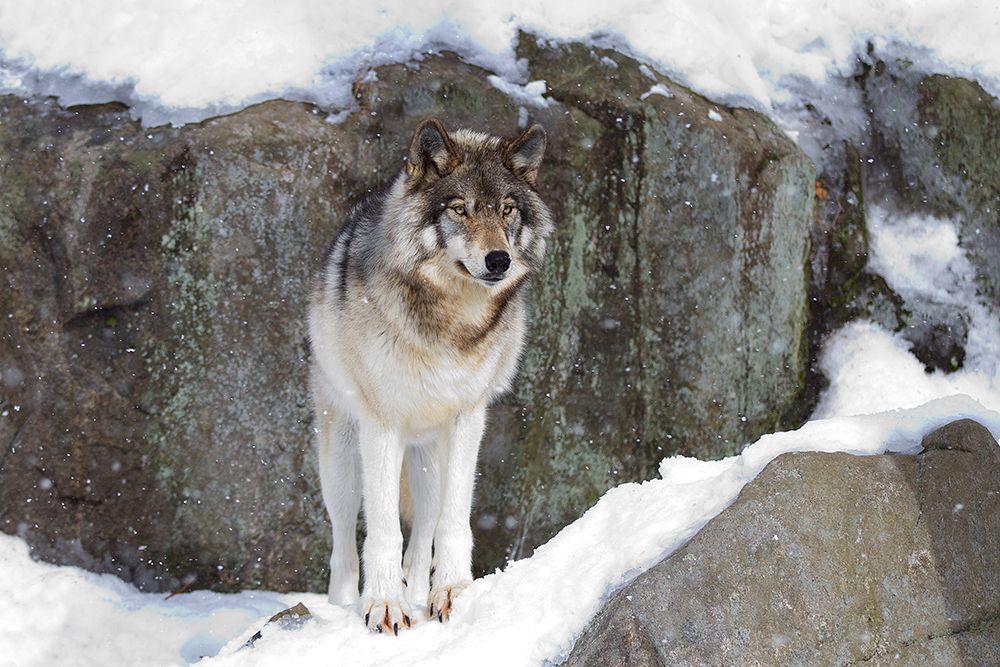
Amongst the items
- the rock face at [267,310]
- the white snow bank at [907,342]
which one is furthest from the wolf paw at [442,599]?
the white snow bank at [907,342]

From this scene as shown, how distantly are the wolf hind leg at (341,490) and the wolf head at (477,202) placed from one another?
1.15 m

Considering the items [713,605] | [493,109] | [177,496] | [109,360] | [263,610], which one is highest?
[713,605]

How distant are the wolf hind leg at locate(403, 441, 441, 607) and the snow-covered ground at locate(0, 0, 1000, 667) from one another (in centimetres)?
56

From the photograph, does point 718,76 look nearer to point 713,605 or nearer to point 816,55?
point 816,55

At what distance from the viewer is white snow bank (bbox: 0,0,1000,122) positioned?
6.25 metres

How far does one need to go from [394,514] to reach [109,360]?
2.56 m

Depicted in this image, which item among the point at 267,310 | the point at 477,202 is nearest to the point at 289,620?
the point at 477,202

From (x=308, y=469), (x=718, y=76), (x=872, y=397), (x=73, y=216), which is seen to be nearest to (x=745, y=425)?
(x=872, y=397)

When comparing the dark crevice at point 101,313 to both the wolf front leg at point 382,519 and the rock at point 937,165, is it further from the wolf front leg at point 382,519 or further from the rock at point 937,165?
the rock at point 937,165

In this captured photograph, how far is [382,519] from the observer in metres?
4.20

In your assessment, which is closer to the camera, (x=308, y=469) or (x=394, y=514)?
(x=394, y=514)

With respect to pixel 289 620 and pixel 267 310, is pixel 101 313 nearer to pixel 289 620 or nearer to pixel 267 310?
pixel 267 310

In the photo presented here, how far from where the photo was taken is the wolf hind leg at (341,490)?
193 inches

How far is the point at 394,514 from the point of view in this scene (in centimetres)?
422
